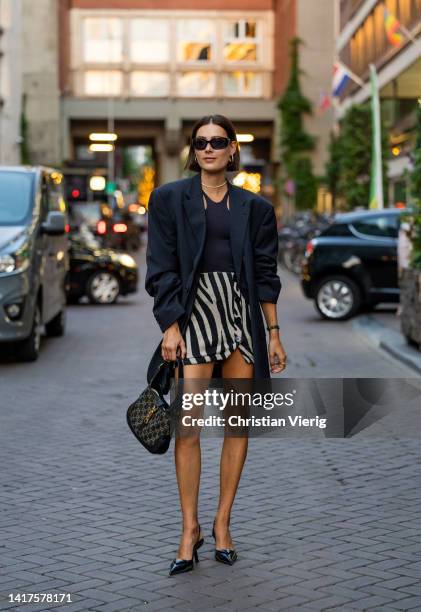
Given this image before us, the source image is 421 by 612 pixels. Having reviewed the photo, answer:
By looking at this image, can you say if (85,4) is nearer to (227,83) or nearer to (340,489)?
(227,83)

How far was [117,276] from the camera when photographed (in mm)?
25078

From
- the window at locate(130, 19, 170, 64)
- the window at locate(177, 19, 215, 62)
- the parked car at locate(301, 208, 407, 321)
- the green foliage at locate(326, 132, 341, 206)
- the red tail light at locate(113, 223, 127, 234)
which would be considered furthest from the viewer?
the window at locate(177, 19, 215, 62)

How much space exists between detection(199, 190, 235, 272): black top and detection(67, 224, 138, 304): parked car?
19.5 m

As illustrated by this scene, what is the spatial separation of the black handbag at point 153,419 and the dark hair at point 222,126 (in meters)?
0.84

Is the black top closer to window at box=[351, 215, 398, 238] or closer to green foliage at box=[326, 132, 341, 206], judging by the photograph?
window at box=[351, 215, 398, 238]

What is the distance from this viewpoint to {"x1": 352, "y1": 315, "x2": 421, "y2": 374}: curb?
14.2 metres

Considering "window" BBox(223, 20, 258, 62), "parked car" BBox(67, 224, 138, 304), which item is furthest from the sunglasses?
"window" BBox(223, 20, 258, 62)

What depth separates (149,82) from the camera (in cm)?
7231

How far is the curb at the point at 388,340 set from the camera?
14163mm

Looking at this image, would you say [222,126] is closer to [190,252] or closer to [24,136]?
[190,252]

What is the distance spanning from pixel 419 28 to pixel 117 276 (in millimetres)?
18848

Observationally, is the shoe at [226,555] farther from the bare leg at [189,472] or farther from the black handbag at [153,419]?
the black handbag at [153,419]

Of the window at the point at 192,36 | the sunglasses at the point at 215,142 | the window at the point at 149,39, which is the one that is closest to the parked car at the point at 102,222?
the window at the point at 149,39

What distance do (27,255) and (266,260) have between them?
8.52 metres
